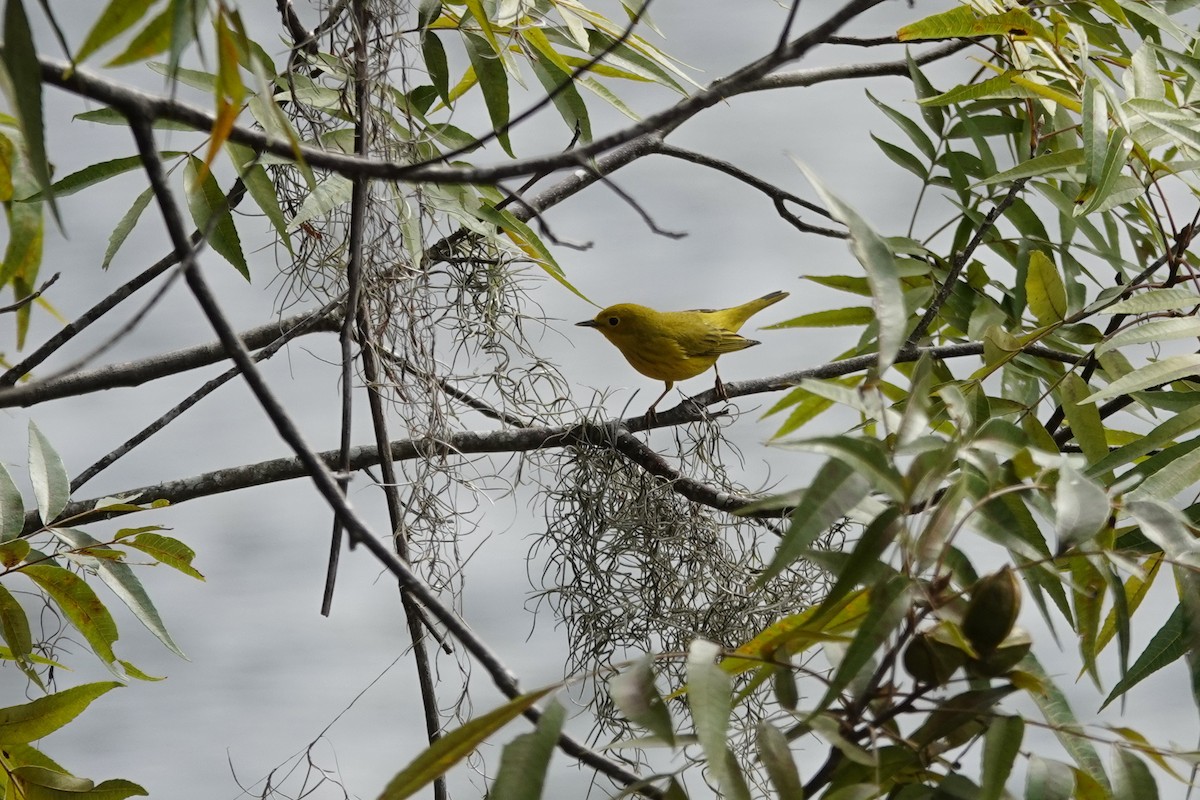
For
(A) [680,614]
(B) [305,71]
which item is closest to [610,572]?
(A) [680,614]

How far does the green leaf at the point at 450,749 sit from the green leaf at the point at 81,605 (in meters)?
0.51

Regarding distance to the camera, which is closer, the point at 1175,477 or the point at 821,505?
the point at 821,505

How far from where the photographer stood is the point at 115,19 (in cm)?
45

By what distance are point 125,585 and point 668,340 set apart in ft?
2.63

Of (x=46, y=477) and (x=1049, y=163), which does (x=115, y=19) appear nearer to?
(x=46, y=477)

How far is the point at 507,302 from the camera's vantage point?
1.32 meters

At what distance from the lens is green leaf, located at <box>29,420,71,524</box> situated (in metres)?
0.97

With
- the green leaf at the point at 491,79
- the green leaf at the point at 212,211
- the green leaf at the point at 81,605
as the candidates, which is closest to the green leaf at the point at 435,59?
the green leaf at the point at 491,79

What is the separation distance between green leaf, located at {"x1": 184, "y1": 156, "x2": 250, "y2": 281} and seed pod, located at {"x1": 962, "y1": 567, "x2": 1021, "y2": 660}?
0.65 m

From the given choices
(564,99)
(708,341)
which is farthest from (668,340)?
(564,99)

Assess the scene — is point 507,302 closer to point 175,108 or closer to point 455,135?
point 455,135

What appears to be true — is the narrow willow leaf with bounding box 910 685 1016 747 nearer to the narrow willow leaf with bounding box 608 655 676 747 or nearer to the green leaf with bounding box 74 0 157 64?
the narrow willow leaf with bounding box 608 655 676 747

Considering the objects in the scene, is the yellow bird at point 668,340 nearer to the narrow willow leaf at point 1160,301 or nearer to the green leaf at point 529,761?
the narrow willow leaf at point 1160,301

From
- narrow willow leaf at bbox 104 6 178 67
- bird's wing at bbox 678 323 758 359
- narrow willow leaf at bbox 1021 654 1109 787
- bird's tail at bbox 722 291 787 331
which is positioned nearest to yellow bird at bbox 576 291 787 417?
bird's wing at bbox 678 323 758 359
